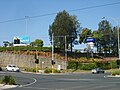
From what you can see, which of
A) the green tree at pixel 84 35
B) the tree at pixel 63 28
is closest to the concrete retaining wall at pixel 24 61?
the tree at pixel 63 28

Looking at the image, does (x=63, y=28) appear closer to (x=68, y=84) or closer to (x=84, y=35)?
(x=84, y=35)

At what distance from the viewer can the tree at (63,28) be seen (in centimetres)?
8762

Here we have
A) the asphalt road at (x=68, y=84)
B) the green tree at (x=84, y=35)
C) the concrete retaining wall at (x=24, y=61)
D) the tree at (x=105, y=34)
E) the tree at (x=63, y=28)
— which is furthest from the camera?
the green tree at (x=84, y=35)

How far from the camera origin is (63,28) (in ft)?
289

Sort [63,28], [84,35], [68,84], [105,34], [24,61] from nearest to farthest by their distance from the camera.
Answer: [68,84]
[24,61]
[63,28]
[105,34]
[84,35]

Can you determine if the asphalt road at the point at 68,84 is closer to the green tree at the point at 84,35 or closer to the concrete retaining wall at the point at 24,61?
the concrete retaining wall at the point at 24,61

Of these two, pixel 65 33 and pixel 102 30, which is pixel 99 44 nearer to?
pixel 102 30

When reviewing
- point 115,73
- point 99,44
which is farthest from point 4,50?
point 115,73

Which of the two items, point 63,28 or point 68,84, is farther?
point 63,28

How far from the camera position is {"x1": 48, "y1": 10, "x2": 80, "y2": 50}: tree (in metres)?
87.6

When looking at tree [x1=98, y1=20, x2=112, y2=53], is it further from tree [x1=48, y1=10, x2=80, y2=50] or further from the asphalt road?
the asphalt road

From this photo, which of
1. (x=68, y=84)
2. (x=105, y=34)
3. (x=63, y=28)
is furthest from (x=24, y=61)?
(x=68, y=84)

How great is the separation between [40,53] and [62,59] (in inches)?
299

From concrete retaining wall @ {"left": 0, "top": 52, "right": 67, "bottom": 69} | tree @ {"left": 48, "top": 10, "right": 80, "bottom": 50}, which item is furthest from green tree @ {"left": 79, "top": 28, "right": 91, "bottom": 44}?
concrete retaining wall @ {"left": 0, "top": 52, "right": 67, "bottom": 69}
